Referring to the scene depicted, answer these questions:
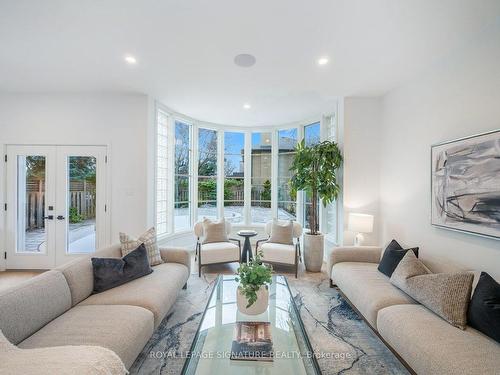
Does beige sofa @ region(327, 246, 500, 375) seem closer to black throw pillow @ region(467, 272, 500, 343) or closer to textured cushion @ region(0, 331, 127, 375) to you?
black throw pillow @ region(467, 272, 500, 343)

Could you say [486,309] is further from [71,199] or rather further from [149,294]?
[71,199]

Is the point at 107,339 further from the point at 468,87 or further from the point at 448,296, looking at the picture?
the point at 468,87

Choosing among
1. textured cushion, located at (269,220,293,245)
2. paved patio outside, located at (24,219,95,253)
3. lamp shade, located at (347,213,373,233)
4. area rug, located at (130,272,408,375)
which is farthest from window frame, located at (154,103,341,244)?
Answer: area rug, located at (130,272,408,375)

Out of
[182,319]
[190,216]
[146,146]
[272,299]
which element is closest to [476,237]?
[272,299]

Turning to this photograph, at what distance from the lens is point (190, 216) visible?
5500mm

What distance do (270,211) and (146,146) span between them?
10.4ft

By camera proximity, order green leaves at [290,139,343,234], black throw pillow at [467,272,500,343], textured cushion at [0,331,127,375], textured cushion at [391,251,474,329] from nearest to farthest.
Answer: textured cushion at [0,331,127,375] < black throw pillow at [467,272,500,343] < textured cushion at [391,251,474,329] < green leaves at [290,139,343,234]

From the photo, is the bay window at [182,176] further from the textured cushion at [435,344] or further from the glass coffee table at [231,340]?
the textured cushion at [435,344]

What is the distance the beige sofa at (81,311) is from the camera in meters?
1.58

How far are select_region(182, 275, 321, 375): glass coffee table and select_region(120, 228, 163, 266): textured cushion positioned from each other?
94cm

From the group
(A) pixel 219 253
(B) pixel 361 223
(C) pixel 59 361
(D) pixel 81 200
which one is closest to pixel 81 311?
(C) pixel 59 361

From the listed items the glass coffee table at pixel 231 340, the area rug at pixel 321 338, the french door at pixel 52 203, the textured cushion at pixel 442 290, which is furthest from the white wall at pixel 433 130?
the french door at pixel 52 203

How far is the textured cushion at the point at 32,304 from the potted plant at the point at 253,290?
144 cm

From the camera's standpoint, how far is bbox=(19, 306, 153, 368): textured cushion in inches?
62.2
